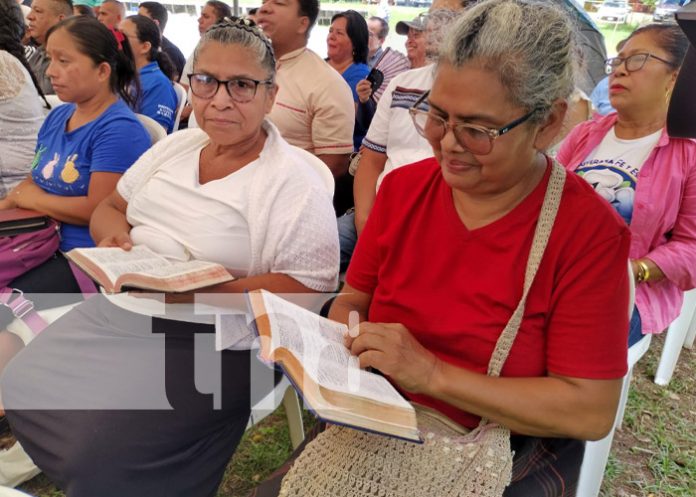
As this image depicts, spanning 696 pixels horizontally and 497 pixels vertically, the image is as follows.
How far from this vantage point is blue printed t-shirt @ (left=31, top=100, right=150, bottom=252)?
2.17m

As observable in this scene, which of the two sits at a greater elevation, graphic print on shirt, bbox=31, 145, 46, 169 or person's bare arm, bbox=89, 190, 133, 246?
graphic print on shirt, bbox=31, 145, 46, 169

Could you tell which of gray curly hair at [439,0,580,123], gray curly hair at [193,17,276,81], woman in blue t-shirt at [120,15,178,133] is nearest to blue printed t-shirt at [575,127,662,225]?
gray curly hair at [439,0,580,123]

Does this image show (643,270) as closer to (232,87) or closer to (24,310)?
(232,87)

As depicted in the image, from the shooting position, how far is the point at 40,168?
227 centimetres

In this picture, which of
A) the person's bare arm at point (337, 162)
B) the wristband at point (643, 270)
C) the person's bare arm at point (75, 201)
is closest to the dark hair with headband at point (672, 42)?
the wristband at point (643, 270)

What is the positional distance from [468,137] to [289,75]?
2.11m

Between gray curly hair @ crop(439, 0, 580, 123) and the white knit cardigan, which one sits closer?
gray curly hair @ crop(439, 0, 580, 123)

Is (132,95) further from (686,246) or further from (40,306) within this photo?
(686,246)

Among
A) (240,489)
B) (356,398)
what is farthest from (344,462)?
(240,489)

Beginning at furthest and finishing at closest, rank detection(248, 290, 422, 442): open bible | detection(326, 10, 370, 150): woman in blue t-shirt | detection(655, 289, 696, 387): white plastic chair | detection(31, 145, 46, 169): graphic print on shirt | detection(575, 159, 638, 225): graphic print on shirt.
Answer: detection(326, 10, 370, 150): woman in blue t-shirt
detection(655, 289, 696, 387): white plastic chair
detection(31, 145, 46, 169): graphic print on shirt
detection(575, 159, 638, 225): graphic print on shirt
detection(248, 290, 422, 442): open bible

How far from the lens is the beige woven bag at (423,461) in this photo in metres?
1.03

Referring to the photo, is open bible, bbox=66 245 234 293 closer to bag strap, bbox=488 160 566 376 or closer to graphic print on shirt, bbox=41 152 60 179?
bag strap, bbox=488 160 566 376

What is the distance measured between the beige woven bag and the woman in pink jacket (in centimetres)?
100

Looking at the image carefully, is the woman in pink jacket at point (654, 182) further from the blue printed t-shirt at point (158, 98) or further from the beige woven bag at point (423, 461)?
the blue printed t-shirt at point (158, 98)
